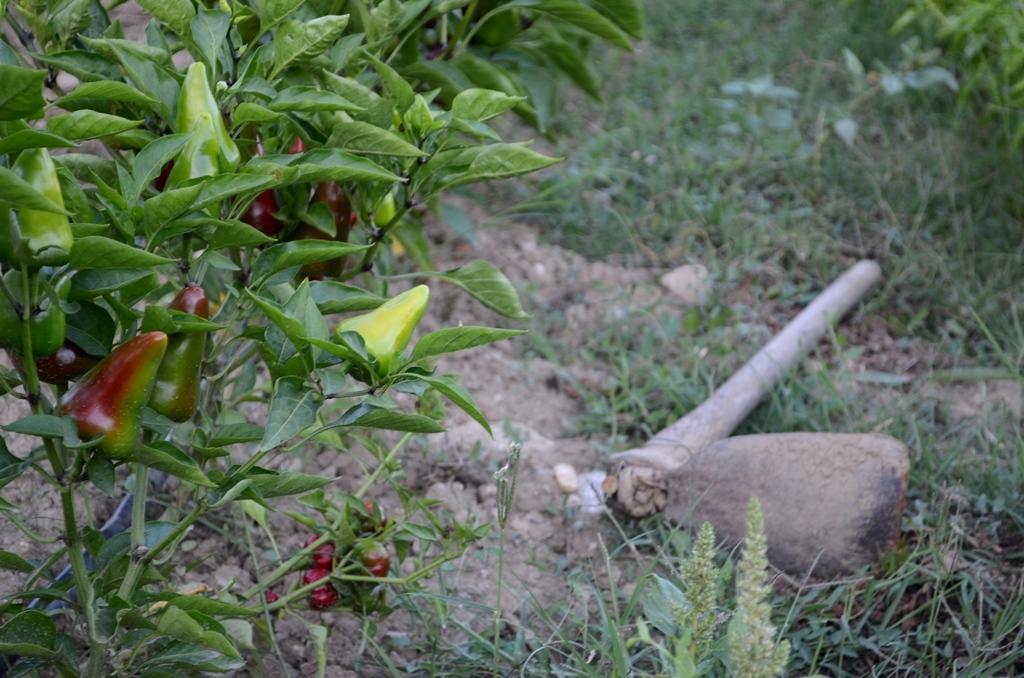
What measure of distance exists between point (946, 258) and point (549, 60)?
117cm

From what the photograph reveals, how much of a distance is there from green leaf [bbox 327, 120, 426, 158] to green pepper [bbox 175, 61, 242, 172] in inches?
6.4

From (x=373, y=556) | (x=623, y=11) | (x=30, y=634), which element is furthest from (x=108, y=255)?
(x=623, y=11)

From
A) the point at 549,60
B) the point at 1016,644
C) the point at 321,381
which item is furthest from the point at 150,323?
the point at 549,60

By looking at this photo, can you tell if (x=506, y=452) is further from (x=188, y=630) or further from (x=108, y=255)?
(x=108, y=255)

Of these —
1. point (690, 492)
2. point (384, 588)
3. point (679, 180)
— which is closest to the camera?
point (384, 588)

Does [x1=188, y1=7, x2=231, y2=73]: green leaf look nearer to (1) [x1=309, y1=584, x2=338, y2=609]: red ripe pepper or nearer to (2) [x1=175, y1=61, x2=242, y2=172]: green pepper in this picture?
(2) [x1=175, y1=61, x2=242, y2=172]: green pepper

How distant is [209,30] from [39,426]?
51cm

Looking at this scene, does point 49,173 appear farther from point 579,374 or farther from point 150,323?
point 579,374

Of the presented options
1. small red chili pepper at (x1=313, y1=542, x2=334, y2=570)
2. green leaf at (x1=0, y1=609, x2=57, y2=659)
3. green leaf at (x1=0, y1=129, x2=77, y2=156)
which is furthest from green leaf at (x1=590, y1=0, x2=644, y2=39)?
green leaf at (x1=0, y1=609, x2=57, y2=659)

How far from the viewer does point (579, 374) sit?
2.62 meters

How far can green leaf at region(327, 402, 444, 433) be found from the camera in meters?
1.27

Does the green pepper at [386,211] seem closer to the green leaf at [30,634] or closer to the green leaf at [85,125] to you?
the green leaf at [85,125]

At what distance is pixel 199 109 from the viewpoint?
4.22 feet

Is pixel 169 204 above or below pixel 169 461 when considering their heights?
above
